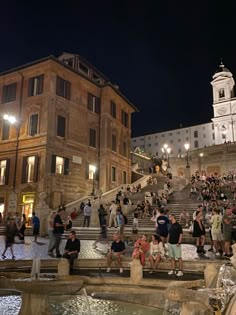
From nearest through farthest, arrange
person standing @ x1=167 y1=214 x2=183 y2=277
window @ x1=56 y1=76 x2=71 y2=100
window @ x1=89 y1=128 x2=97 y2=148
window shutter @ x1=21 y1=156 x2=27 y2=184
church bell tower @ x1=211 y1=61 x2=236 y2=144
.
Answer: person standing @ x1=167 y1=214 x2=183 y2=277 → window shutter @ x1=21 y1=156 x2=27 y2=184 → window @ x1=56 y1=76 x2=71 y2=100 → window @ x1=89 y1=128 x2=97 y2=148 → church bell tower @ x1=211 y1=61 x2=236 y2=144

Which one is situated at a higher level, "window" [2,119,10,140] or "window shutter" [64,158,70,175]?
"window" [2,119,10,140]

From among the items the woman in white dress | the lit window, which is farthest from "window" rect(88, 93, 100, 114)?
the woman in white dress

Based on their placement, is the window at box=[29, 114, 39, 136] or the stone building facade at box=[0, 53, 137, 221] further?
the window at box=[29, 114, 39, 136]

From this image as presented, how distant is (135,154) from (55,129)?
25937mm

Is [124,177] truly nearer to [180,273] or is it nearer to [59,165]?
[59,165]

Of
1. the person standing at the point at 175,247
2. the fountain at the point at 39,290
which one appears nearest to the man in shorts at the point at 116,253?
the person standing at the point at 175,247

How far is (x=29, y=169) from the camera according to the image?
1086 inches

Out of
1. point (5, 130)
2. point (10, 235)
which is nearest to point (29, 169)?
point (5, 130)

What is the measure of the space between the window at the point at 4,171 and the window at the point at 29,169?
6.01 ft

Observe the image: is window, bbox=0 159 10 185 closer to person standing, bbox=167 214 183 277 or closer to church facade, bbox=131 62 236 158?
person standing, bbox=167 214 183 277

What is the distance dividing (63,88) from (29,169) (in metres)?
8.13

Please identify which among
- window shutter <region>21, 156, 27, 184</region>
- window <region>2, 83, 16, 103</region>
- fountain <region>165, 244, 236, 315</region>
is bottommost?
fountain <region>165, 244, 236, 315</region>

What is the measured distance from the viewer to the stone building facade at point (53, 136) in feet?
88.8

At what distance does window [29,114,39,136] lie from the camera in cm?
2805
